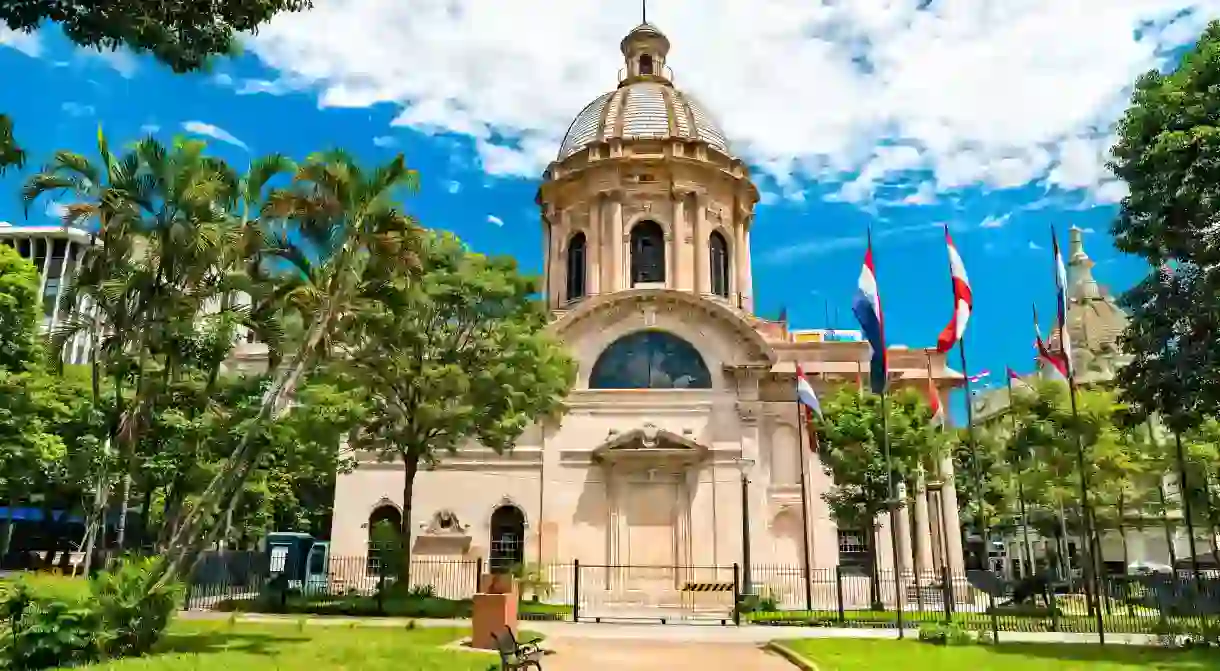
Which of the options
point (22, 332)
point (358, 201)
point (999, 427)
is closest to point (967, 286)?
point (358, 201)

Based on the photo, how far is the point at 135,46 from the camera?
13.2 meters

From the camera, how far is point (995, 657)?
1734 cm

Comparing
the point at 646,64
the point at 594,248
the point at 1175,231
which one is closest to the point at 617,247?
the point at 594,248

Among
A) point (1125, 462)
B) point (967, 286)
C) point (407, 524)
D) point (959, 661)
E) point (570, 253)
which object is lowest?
point (959, 661)

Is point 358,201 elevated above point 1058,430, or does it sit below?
above

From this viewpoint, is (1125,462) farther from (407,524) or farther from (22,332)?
(22,332)

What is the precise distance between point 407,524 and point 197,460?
7.12 m

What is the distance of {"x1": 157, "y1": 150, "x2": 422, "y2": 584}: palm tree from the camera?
62.6 ft

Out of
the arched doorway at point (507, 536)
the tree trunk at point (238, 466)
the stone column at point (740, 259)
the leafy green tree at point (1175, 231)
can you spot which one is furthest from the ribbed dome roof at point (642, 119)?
the tree trunk at point (238, 466)

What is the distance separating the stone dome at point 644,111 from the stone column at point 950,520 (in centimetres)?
2046

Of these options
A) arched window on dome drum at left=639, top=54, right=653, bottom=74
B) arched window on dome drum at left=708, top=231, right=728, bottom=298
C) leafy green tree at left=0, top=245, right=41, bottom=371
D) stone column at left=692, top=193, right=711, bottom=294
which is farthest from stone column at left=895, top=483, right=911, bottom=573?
leafy green tree at left=0, top=245, right=41, bottom=371

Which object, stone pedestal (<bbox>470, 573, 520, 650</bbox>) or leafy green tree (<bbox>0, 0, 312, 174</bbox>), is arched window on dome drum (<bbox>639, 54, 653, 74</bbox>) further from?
leafy green tree (<bbox>0, 0, 312, 174</bbox>)

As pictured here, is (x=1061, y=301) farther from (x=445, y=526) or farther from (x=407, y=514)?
(x=445, y=526)

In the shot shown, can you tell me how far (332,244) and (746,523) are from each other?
2105 centimetres
